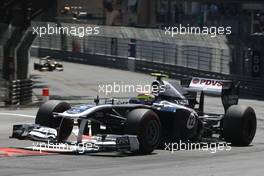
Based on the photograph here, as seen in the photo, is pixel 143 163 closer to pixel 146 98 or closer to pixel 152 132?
pixel 152 132

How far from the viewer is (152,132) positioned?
12.3m

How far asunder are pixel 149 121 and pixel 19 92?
13.3 meters

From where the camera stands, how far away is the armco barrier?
3083cm

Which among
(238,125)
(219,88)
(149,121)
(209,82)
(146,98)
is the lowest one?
(238,125)

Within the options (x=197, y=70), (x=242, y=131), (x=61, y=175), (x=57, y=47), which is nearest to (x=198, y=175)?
(x=61, y=175)

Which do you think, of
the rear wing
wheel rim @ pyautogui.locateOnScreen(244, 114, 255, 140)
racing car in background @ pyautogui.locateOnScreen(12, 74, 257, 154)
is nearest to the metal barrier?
racing car in background @ pyautogui.locateOnScreen(12, 74, 257, 154)

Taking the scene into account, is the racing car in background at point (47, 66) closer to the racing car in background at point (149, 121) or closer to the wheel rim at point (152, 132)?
the racing car in background at point (149, 121)

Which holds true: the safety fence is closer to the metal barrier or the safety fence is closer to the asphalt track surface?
the metal barrier

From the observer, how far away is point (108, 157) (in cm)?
1180

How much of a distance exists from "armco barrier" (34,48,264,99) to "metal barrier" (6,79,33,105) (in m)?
10.0

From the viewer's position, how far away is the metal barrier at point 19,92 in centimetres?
2411

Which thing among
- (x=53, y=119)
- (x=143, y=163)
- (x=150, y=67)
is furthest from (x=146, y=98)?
(x=150, y=67)

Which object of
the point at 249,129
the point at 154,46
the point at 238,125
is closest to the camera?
the point at 238,125

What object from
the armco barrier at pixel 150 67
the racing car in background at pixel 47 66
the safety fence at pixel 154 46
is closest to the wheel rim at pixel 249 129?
the armco barrier at pixel 150 67
